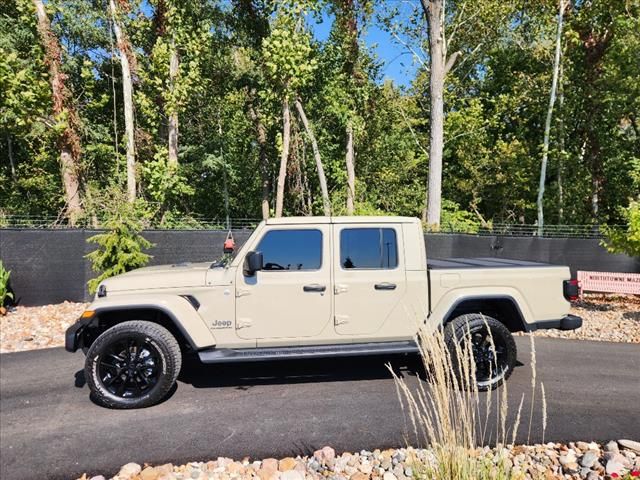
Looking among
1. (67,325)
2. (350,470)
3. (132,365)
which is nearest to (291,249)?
(132,365)

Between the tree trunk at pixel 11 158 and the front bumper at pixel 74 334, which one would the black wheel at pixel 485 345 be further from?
the tree trunk at pixel 11 158

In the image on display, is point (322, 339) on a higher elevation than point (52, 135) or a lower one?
lower

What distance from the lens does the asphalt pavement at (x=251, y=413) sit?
3244 mm

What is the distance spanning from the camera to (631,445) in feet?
10.5

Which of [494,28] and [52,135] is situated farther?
[494,28]

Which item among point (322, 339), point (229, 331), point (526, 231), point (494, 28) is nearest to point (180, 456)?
point (229, 331)

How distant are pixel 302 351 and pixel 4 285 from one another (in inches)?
278

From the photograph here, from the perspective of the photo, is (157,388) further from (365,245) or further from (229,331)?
(365,245)

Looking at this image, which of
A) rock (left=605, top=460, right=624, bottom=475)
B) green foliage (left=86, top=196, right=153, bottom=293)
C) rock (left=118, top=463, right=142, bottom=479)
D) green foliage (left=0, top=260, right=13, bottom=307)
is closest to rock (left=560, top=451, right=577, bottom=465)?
rock (left=605, top=460, right=624, bottom=475)

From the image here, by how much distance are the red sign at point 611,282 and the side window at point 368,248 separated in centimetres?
765

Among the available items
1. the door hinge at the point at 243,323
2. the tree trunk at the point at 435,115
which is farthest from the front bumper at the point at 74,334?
the tree trunk at the point at 435,115

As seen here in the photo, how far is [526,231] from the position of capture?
12188 millimetres

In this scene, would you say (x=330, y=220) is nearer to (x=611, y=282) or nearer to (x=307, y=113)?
(x=611, y=282)

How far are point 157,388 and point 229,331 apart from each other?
86 cm
